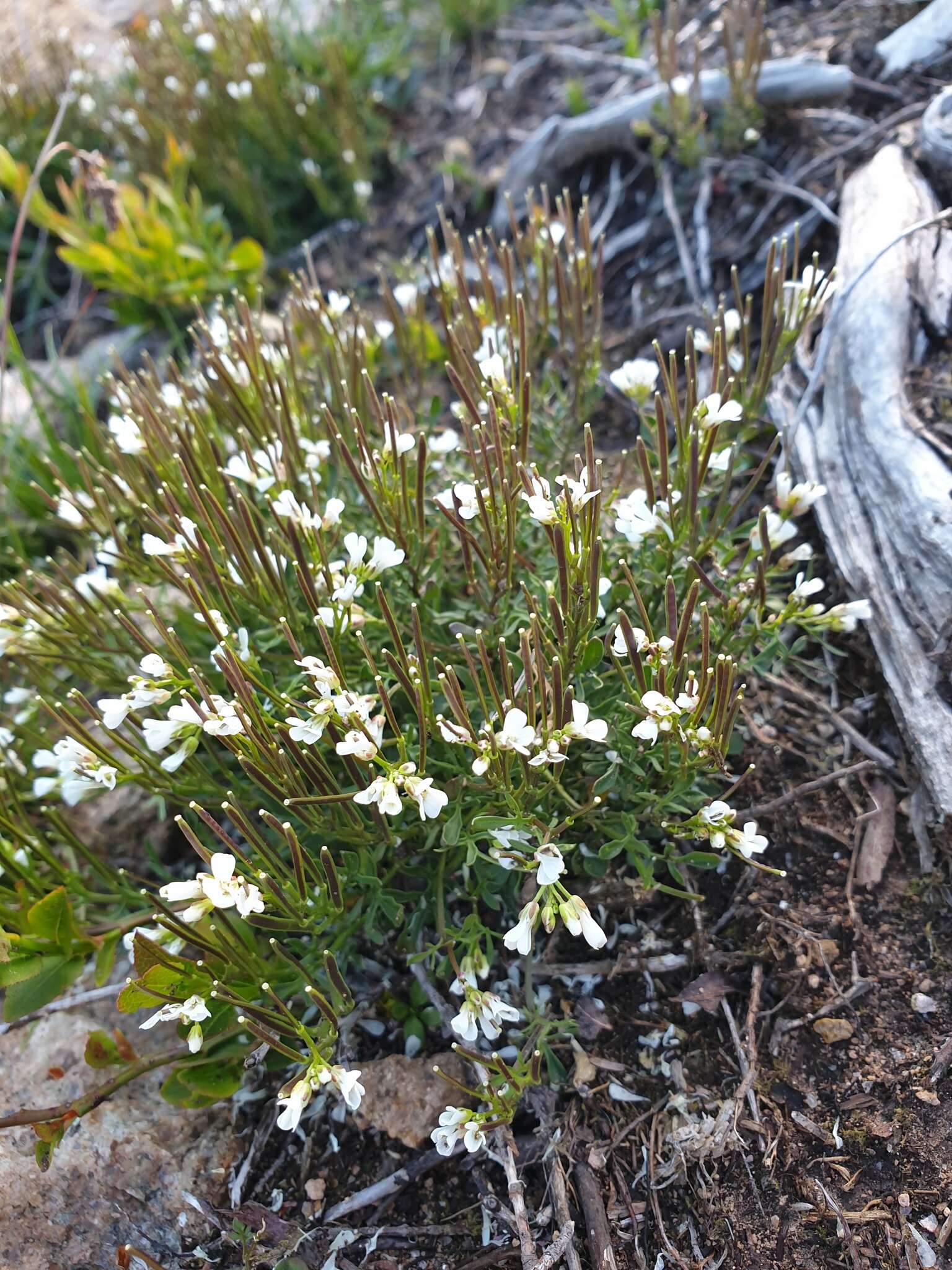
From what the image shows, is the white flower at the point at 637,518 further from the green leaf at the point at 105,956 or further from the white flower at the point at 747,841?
the green leaf at the point at 105,956

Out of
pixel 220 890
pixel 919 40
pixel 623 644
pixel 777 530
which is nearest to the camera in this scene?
pixel 220 890

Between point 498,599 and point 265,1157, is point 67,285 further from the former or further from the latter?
point 265,1157

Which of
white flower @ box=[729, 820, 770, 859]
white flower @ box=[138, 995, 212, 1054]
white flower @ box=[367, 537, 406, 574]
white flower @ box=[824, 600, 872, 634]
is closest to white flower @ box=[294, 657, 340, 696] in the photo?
white flower @ box=[367, 537, 406, 574]

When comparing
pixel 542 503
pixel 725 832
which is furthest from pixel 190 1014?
pixel 542 503

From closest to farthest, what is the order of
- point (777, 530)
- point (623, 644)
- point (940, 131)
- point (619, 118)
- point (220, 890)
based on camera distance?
1. point (220, 890)
2. point (623, 644)
3. point (777, 530)
4. point (940, 131)
5. point (619, 118)

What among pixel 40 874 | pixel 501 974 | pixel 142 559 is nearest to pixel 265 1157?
pixel 501 974

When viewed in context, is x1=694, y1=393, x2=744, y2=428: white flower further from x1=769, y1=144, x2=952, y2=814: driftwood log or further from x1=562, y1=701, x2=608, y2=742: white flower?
x1=562, y1=701, x2=608, y2=742: white flower

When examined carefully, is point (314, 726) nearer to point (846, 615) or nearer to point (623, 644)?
point (623, 644)
